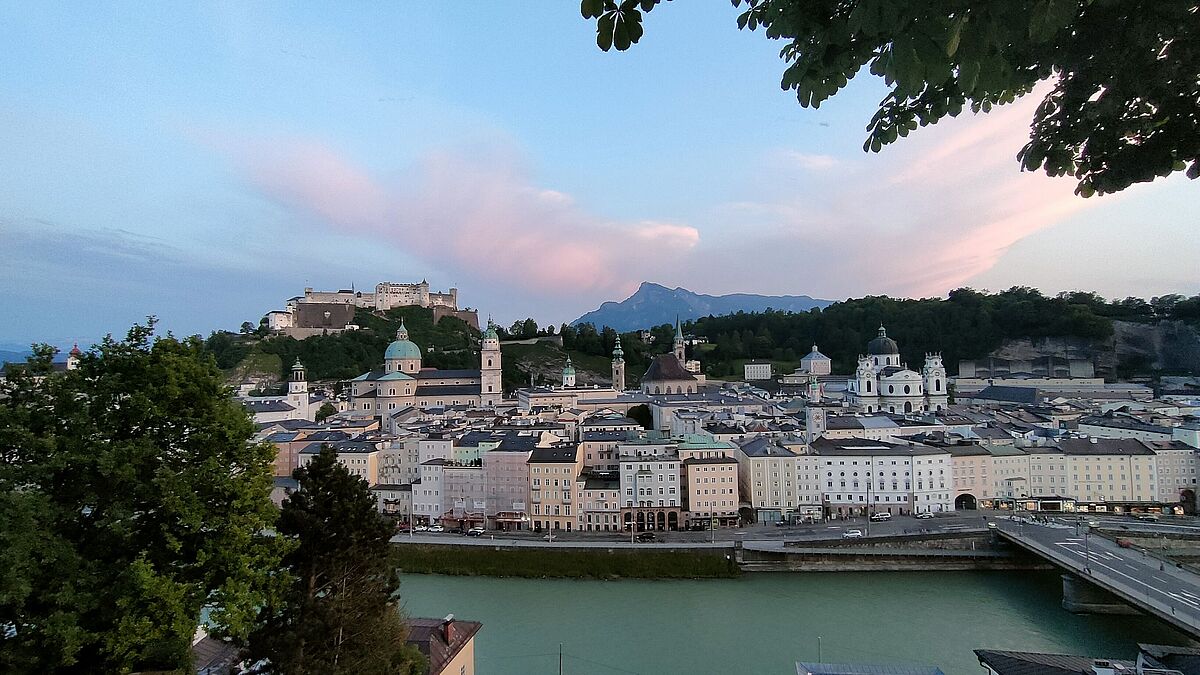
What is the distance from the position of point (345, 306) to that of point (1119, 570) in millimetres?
53993

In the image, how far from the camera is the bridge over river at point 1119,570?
1211 cm

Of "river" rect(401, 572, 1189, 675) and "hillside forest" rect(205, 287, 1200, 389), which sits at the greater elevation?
"hillside forest" rect(205, 287, 1200, 389)

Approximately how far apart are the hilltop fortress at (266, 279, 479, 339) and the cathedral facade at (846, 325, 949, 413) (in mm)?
37356

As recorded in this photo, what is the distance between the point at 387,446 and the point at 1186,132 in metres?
24.1

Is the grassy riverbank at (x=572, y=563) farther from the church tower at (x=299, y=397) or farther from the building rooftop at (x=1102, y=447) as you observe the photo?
the church tower at (x=299, y=397)

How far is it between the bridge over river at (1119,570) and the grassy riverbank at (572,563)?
7.79m

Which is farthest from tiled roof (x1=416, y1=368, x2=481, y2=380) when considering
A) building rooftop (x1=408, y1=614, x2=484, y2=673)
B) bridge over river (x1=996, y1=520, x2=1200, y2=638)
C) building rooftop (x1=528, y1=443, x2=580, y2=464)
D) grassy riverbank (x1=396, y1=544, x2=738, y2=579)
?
building rooftop (x1=408, y1=614, x2=484, y2=673)

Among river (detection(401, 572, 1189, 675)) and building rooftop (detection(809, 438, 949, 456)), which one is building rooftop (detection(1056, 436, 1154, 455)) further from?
river (detection(401, 572, 1189, 675))

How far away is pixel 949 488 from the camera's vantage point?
21.2 metres

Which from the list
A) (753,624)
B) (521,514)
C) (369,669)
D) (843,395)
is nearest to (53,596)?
(369,669)

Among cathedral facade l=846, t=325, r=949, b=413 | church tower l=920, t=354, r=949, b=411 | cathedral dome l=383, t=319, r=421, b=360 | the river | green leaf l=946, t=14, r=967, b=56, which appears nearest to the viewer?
green leaf l=946, t=14, r=967, b=56

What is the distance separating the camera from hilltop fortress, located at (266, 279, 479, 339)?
52.3 meters

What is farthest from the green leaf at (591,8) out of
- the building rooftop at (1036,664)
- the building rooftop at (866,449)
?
the building rooftop at (866,449)

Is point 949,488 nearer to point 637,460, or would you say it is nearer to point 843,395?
point 637,460
